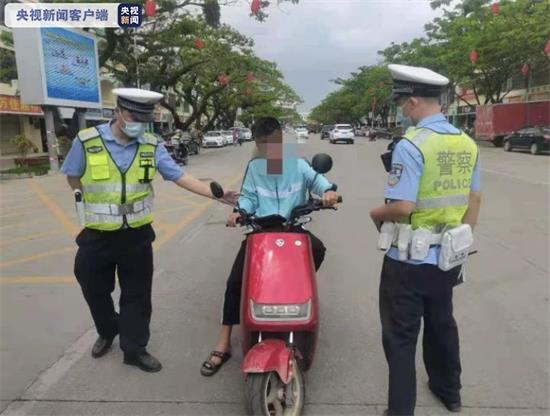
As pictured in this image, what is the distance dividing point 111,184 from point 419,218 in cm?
184

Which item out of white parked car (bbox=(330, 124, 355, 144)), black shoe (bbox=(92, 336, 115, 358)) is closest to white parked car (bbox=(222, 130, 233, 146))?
white parked car (bbox=(330, 124, 355, 144))

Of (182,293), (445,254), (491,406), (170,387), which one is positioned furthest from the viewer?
(182,293)

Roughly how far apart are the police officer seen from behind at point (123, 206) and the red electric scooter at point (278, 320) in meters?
0.56

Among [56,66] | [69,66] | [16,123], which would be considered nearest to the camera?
[56,66]

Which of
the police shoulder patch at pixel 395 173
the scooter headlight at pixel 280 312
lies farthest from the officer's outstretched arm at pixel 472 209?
the scooter headlight at pixel 280 312

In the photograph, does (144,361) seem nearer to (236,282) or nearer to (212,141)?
(236,282)

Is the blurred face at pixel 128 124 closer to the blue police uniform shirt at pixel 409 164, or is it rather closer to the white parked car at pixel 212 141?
the blue police uniform shirt at pixel 409 164

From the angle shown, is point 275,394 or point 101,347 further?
point 101,347

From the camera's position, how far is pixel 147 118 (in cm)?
329

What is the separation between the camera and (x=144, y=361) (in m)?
3.54

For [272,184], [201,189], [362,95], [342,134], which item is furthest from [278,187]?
[362,95]

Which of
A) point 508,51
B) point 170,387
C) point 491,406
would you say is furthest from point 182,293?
point 508,51

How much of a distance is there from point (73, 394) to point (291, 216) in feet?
5.57

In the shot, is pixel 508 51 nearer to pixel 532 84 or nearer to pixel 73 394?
pixel 532 84
